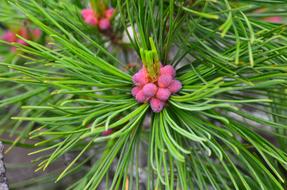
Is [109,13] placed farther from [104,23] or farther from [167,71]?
[167,71]

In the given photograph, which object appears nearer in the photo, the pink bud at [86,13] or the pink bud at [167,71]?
the pink bud at [167,71]

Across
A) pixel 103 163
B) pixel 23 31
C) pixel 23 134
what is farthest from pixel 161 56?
pixel 23 31

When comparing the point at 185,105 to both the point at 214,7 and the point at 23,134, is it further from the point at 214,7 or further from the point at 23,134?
the point at 23,134

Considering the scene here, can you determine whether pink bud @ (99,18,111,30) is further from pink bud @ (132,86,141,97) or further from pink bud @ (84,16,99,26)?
pink bud @ (132,86,141,97)

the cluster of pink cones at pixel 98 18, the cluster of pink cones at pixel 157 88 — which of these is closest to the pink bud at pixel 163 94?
the cluster of pink cones at pixel 157 88

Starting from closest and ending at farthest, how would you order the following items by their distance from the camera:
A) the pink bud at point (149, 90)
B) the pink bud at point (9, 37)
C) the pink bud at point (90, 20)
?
the pink bud at point (149, 90) → the pink bud at point (90, 20) → the pink bud at point (9, 37)

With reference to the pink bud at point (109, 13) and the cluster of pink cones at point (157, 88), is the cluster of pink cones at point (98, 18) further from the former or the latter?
the cluster of pink cones at point (157, 88)

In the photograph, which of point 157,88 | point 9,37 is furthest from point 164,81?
point 9,37
